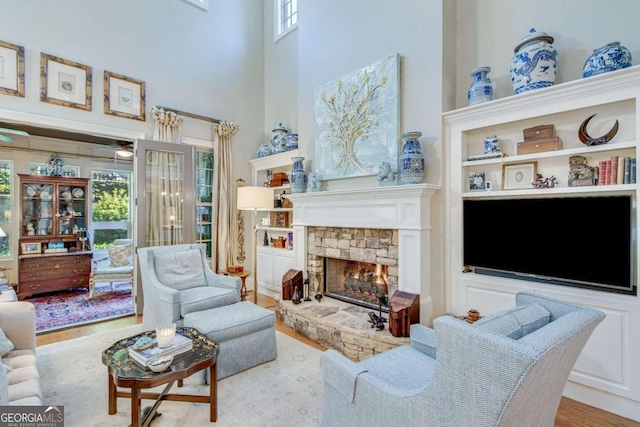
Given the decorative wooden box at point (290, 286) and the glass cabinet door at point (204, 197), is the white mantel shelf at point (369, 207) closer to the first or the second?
the decorative wooden box at point (290, 286)

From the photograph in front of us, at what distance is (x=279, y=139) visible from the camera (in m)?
5.00

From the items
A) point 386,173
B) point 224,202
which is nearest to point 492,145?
point 386,173

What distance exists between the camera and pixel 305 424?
6.64 ft

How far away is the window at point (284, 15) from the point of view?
17.6ft

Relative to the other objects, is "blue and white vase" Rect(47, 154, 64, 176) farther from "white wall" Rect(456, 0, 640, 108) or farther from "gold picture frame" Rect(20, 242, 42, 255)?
"white wall" Rect(456, 0, 640, 108)

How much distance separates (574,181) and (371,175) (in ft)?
5.82

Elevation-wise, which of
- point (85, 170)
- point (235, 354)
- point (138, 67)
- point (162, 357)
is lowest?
point (235, 354)

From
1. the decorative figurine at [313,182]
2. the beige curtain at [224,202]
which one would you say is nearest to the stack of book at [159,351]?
the decorative figurine at [313,182]

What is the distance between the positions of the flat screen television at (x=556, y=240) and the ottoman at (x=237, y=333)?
1.97 m

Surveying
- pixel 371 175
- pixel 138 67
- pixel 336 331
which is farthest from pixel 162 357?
pixel 138 67

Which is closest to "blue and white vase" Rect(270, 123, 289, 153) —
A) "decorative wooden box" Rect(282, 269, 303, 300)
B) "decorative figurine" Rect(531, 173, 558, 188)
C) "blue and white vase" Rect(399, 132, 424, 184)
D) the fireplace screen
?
the fireplace screen

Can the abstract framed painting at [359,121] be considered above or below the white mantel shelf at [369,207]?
above

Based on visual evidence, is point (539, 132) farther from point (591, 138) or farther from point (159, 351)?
point (159, 351)

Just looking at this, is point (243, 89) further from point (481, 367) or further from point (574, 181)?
point (481, 367)
